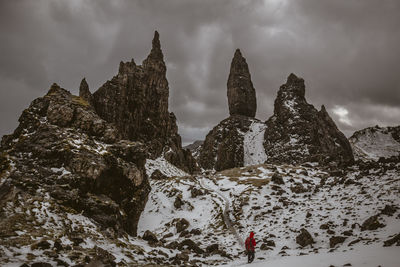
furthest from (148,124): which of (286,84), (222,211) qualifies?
(286,84)

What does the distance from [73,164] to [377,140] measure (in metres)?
210

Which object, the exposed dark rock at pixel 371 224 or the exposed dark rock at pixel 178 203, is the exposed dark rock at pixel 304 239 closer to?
the exposed dark rock at pixel 371 224

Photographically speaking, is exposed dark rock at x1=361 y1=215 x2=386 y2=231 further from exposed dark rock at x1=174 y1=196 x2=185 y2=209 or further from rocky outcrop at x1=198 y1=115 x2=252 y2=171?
rocky outcrop at x1=198 y1=115 x2=252 y2=171

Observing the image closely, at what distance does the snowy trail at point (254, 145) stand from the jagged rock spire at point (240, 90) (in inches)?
634

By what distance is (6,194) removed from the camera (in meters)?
17.6

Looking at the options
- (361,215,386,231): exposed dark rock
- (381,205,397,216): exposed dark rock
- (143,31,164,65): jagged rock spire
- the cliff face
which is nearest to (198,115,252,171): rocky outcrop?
the cliff face

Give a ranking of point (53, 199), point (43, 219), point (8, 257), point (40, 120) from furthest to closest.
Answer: point (40, 120) < point (53, 199) < point (43, 219) < point (8, 257)

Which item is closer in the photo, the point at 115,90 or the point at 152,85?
the point at 115,90

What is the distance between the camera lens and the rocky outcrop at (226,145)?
130250 mm

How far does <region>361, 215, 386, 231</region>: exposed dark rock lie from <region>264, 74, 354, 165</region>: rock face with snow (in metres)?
85.6

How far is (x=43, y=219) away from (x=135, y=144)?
12972 millimetres

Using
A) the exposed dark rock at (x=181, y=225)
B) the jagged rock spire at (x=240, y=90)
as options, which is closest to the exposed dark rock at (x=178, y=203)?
the exposed dark rock at (x=181, y=225)

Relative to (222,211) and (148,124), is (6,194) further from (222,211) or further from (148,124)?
(148,124)

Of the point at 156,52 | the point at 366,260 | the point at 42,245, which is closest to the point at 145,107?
the point at 156,52
